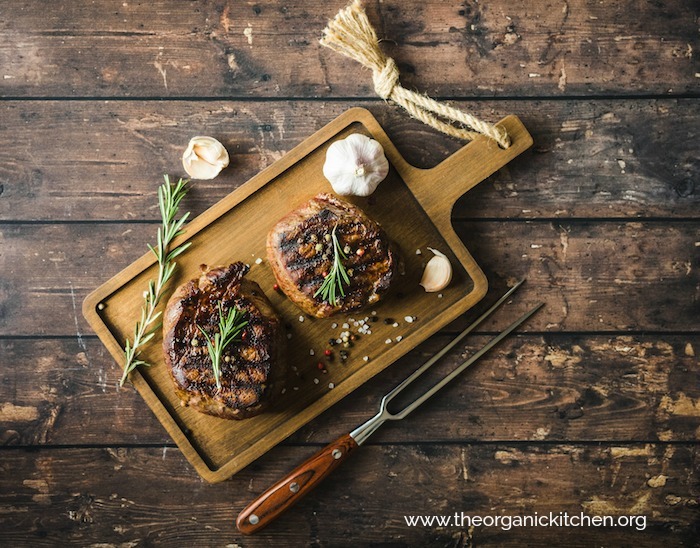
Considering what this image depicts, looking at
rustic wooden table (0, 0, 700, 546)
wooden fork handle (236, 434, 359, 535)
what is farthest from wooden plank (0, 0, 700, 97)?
wooden fork handle (236, 434, 359, 535)

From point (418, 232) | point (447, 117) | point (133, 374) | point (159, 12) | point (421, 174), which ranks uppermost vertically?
point (159, 12)

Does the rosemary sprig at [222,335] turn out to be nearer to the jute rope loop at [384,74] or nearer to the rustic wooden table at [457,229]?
the rustic wooden table at [457,229]

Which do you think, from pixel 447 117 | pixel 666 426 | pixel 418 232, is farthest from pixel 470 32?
pixel 666 426

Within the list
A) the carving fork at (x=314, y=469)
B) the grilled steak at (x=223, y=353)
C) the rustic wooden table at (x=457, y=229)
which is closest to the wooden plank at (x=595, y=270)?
the rustic wooden table at (x=457, y=229)

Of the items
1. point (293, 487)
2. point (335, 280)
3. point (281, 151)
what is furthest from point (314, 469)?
point (281, 151)

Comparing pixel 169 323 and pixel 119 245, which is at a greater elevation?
pixel 119 245

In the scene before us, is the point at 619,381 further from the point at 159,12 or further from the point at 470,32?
the point at 159,12

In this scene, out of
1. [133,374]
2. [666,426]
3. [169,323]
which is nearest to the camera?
[169,323]

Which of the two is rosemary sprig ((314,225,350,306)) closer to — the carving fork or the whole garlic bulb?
the whole garlic bulb
